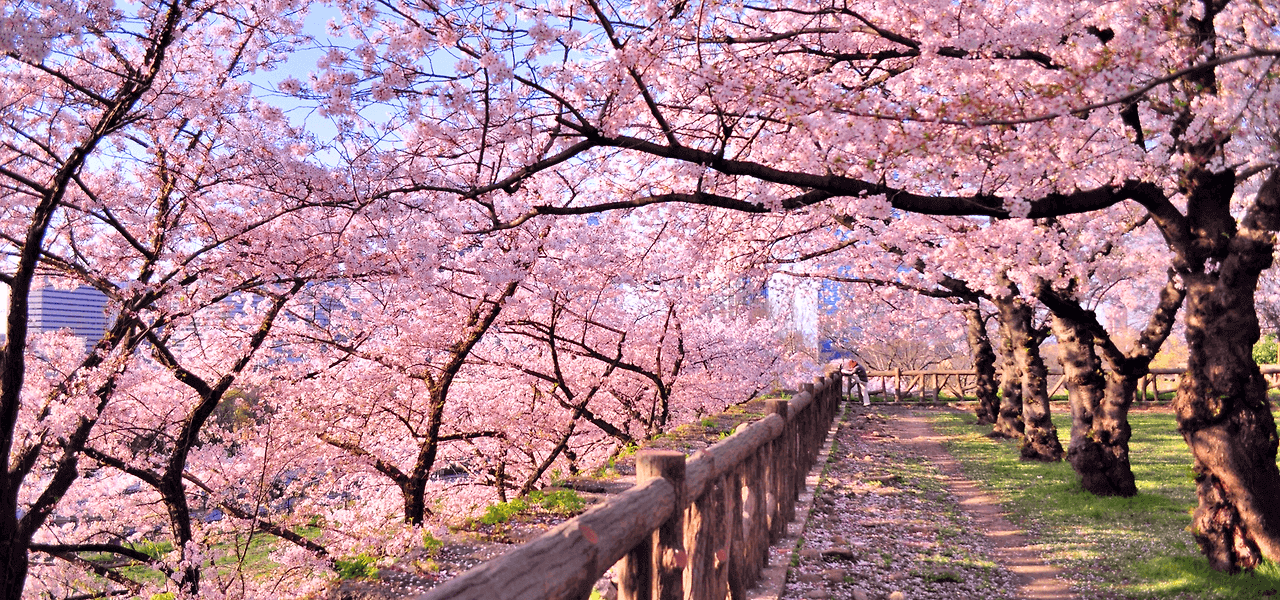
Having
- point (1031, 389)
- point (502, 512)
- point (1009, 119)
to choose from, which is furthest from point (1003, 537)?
point (1031, 389)

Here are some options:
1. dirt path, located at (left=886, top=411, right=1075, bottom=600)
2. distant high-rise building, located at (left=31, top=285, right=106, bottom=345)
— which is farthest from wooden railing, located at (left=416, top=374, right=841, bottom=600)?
distant high-rise building, located at (left=31, top=285, right=106, bottom=345)

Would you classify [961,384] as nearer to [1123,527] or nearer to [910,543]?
[1123,527]

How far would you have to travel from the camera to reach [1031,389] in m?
14.3

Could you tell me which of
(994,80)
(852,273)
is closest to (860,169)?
(994,80)

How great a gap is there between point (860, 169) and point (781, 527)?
3983mm

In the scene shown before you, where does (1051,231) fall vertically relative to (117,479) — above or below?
above

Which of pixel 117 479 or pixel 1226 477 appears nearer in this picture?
pixel 1226 477

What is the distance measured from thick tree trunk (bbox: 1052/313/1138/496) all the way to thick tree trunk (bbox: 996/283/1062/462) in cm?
314

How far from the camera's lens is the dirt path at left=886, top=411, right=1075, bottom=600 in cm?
662

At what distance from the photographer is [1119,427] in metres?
10.1

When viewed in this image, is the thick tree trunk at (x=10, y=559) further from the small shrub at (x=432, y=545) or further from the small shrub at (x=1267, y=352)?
the small shrub at (x=1267, y=352)

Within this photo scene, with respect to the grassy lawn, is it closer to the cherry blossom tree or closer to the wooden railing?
the cherry blossom tree

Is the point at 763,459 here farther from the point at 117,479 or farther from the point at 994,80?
the point at 117,479

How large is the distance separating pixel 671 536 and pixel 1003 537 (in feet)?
21.3
